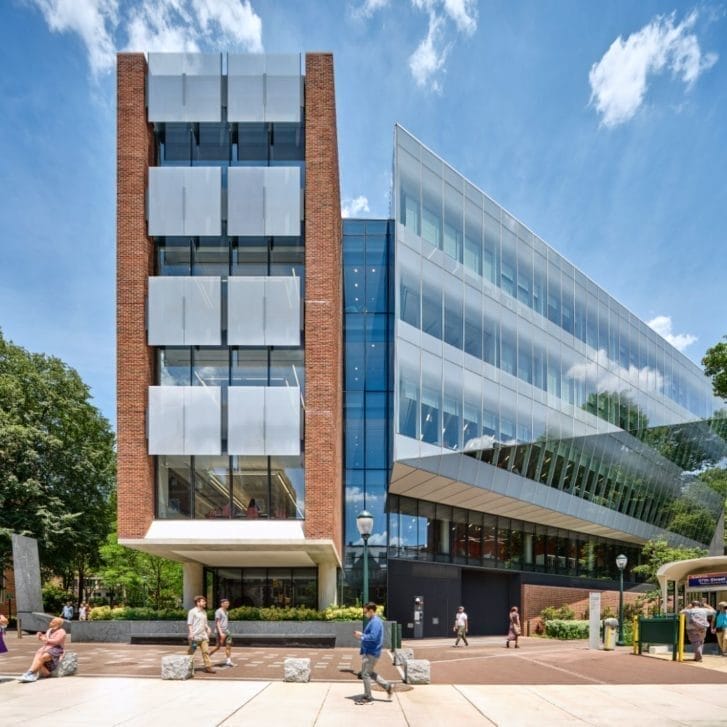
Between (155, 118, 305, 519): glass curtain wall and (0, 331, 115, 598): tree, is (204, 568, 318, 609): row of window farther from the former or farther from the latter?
(0, 331, 115, 598): tree

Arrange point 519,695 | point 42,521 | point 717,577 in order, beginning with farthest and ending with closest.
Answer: point 42,521 < point 717,577 < point 519,695

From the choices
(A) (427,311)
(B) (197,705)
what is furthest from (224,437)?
(B) (197,705)

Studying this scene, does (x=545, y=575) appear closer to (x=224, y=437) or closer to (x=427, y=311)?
(x=427, y=311)

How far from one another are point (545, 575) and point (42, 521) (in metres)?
29.5

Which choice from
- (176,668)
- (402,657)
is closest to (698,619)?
(402,657)

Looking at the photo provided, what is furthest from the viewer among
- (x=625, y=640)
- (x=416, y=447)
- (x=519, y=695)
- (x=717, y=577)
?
(x=625, y=640)

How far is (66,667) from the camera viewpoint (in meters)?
17.0

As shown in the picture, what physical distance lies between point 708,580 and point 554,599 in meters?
18.5

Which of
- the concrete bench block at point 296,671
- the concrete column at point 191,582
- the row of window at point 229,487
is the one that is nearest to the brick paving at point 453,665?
the concrete bench block at point 296,671

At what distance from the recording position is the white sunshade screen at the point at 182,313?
1081 inches

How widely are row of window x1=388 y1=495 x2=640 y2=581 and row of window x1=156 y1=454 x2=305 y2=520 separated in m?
8.59

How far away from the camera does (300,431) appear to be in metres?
27.3

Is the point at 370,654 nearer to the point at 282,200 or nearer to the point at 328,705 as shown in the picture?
the point at 328,705

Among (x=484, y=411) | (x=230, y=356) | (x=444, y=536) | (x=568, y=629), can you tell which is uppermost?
(x=230, y=356)
